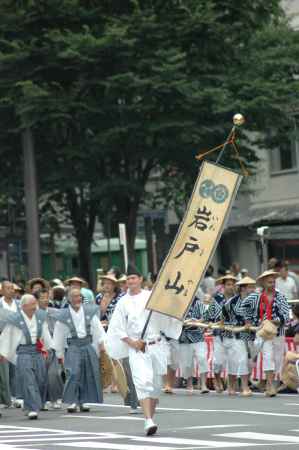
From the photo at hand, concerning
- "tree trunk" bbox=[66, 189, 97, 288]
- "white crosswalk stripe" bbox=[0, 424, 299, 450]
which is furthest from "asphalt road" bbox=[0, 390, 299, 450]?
"tree trunk" bbox=[66, 189, 97, 288]

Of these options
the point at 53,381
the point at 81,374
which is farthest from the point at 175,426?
the point at 53,381

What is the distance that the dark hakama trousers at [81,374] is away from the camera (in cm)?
1997

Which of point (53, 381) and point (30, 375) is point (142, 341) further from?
point (53, 381)

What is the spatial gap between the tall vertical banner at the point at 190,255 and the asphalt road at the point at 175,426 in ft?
4.43

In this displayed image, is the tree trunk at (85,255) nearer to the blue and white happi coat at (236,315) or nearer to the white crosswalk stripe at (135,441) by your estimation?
the blue and white happi coat at (236,315)

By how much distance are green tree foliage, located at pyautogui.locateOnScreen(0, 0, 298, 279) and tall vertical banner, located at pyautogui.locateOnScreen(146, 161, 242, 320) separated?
56.4ft

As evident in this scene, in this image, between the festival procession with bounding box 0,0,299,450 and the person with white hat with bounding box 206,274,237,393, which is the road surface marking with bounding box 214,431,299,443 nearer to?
the festival procession with bounding box 0,0,299,450

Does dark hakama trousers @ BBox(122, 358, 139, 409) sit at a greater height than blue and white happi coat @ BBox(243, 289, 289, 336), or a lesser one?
lesser

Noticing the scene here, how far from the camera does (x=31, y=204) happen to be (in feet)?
112

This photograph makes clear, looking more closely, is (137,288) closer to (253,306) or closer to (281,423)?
(281,423)

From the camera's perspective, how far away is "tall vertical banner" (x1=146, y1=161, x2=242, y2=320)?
1534cm

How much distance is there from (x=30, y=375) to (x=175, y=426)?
11.4 ft

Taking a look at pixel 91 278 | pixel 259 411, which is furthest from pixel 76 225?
pixel 259 411

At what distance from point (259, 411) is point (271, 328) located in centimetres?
343
